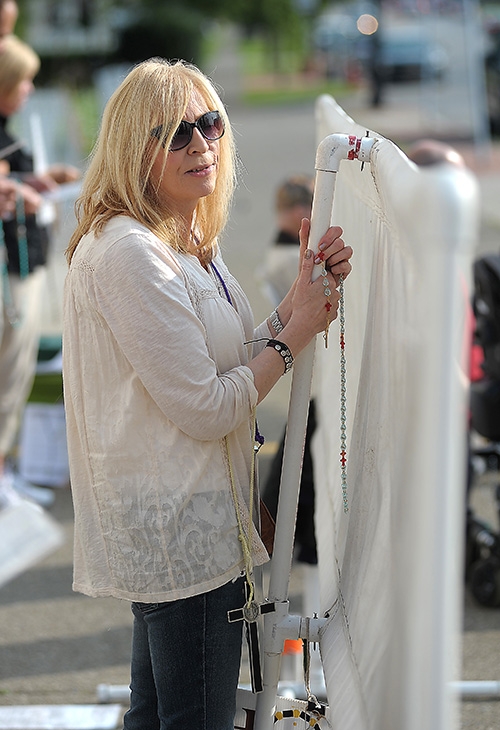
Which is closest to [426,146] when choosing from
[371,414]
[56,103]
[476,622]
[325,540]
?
[476,622]

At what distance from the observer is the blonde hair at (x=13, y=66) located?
16.9 ft

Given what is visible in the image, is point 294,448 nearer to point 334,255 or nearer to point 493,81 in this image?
point 334,255

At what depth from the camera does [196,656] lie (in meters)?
2.03

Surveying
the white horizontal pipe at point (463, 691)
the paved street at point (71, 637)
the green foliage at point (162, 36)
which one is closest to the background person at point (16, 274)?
the paved street at point (71, 637)

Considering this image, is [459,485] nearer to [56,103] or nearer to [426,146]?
[426,146]

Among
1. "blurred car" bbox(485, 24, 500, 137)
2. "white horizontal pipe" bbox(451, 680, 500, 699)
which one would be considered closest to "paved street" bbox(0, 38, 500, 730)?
"white horizontal pipe" bbox(451, 680, 500, 699)

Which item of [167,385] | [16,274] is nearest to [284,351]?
[167,385]

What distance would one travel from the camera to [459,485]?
3.75ft

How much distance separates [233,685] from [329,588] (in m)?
0.27

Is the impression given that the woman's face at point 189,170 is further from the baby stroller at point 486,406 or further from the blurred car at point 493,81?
the blurred car at point 493,81

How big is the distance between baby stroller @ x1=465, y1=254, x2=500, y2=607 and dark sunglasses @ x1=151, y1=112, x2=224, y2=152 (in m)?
2.20

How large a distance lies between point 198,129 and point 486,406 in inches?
92.8

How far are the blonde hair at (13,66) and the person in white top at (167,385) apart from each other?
10.9 feet

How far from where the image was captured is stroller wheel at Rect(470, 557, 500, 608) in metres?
4.02
